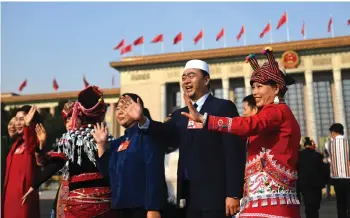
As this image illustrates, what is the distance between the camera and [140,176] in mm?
2607

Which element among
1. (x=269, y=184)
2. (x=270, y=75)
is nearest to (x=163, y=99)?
(x=270, y=75)

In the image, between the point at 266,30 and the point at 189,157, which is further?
the point at 266,30

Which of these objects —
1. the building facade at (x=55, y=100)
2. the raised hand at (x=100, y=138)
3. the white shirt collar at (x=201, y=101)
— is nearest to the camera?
the white shirt collar at (x=201, y=101)

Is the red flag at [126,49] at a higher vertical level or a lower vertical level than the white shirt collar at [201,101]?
higher

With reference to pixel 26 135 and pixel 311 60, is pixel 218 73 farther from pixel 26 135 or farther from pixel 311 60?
pixel 26 135

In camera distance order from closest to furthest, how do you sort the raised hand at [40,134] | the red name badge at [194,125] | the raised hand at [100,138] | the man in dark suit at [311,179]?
1. the red name badge at [194,125]
2. the raised hand at [100,138]
3. the raised hand at [40,134]
4. the man in dark suit at [311,179]

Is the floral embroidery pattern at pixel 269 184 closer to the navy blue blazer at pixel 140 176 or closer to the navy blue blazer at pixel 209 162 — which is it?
the navy blue blazer at pixel 209 162

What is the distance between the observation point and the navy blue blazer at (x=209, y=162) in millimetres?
2504

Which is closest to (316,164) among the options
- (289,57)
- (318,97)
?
(289,57)

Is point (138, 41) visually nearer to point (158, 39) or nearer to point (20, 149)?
point (158, 39)

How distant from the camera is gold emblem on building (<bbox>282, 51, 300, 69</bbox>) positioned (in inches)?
1204

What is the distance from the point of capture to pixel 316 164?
7141 mm

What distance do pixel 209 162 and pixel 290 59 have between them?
30.3m

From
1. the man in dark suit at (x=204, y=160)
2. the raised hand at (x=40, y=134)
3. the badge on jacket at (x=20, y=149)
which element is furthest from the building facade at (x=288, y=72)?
the man in dark suit at (x=204, y=160)
